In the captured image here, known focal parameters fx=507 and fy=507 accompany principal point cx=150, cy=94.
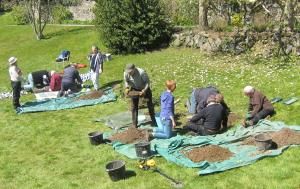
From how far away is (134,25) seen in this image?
27.3m

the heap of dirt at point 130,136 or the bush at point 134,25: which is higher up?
the bush at point 134,25

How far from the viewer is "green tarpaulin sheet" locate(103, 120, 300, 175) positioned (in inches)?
443

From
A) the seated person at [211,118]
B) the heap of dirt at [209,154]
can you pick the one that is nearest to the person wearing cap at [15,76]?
the seated person at [211,118]

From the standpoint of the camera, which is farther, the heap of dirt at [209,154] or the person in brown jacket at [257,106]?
the person in brown jacket at [257,106]

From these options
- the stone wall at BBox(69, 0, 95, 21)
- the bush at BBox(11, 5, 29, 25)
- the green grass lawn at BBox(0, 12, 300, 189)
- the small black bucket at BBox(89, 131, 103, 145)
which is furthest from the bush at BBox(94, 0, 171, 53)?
the bush at BBox(11, 5, 29, 25)

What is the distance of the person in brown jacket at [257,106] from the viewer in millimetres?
14073

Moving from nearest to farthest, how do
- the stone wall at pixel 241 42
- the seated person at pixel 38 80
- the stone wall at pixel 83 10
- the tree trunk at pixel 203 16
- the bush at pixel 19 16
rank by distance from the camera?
the seated person at pixel 38 80 → the stone wall at pixel 241 42 → the tree trunk at pixel 203 16 → the stone wall at pixel 83 10 → the bush at pixel 19 16

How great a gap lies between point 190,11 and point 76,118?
17.4 meters

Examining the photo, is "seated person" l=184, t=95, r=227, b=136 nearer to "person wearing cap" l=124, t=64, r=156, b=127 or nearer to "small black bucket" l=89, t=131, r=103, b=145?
"person wearing cap" l=124, t=64, r=156, b=127

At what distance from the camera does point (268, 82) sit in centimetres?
1872

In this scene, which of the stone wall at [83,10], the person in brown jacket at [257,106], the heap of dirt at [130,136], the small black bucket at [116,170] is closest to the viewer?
the small black bucket at [116,170]

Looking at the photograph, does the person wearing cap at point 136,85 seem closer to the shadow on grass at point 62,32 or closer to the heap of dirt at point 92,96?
the heap of dirt at point 92,96

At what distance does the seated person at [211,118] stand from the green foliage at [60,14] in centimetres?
3551

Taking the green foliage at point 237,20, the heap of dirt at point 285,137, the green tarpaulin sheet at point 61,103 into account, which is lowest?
the green tarpaulin sheet at point 61,103
